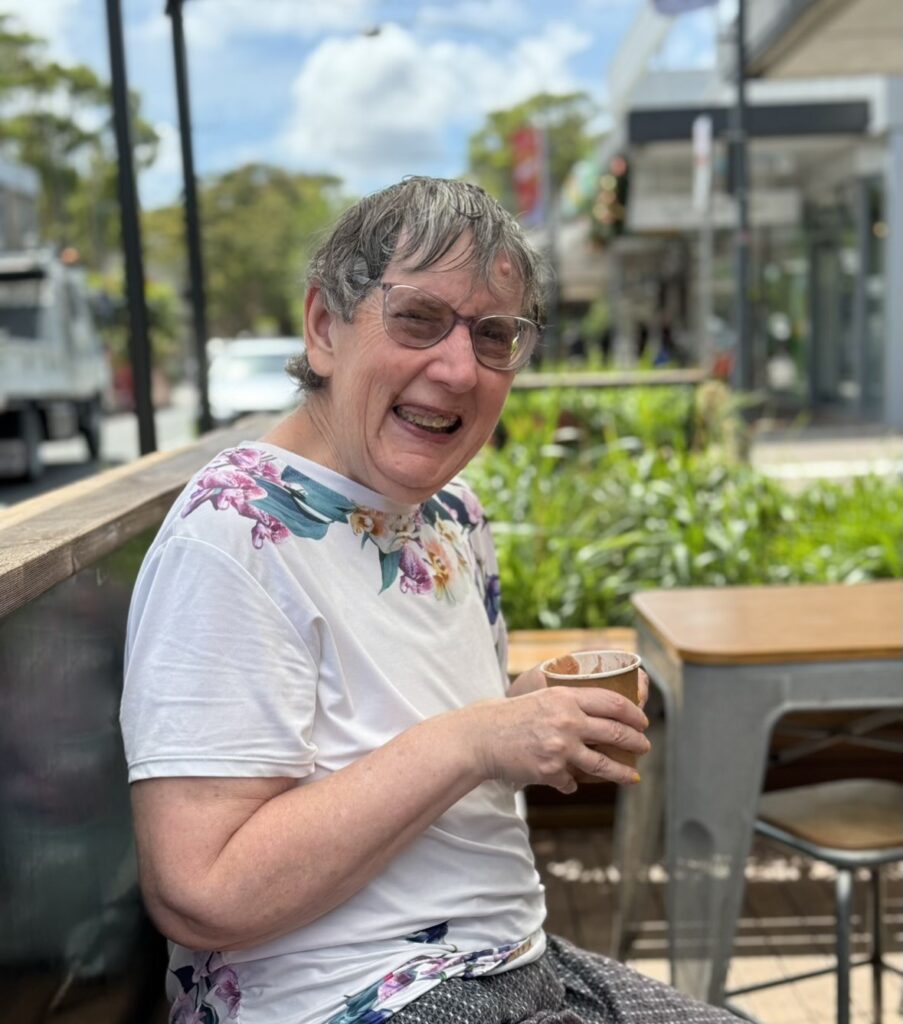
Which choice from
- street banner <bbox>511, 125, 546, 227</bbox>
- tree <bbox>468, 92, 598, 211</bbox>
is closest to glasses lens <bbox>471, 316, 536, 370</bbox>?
street banner <bbox>511, 125, 546, 227</bbox>

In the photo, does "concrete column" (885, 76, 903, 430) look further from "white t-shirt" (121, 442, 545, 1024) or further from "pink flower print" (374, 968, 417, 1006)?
"pink flower print" (374, 968, 417, 1006)

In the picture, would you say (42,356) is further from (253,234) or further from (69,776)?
(253,234)

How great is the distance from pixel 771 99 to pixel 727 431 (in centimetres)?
1630

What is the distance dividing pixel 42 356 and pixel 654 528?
13.9 meters

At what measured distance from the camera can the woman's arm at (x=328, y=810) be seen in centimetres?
142

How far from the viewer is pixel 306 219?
6994cm

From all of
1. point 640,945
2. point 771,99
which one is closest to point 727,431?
point 640,945

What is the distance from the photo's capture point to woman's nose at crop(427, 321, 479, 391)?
5.45 ft

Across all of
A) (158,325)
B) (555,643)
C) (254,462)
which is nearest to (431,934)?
(254,462)

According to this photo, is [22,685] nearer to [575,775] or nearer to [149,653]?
[149,653]

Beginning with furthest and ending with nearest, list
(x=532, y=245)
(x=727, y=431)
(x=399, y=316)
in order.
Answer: (x=727, y=431)
(x=532, y=245)
(x=399, y=316)

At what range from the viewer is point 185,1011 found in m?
1.65

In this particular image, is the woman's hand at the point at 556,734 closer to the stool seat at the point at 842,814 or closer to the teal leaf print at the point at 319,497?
the teal leaf print at the point at 319,497

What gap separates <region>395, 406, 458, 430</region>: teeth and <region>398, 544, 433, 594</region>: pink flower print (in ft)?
0.51
